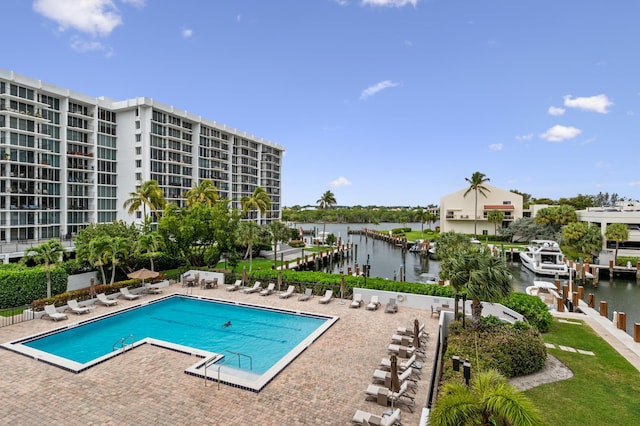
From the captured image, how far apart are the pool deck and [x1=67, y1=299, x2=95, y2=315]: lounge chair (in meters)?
4.21

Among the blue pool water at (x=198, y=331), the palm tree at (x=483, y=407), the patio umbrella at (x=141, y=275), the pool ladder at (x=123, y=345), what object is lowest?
the blue pool water at (x=198, y=331)

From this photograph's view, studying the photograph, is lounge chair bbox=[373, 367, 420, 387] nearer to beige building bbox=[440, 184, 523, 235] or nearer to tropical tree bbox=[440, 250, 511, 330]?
tropical tree bbox=[440, 250, 511, 330]

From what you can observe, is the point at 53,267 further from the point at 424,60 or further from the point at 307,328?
the point at 424,60

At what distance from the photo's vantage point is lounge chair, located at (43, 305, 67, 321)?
19.0 metres

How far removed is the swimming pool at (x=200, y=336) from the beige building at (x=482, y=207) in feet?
211

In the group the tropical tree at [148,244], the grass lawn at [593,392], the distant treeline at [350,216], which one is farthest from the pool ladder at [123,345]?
the distant treeline at [350,216]

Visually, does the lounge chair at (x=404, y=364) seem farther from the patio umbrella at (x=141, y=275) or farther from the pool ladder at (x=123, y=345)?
the patio umbrella at (x=141, y=275)

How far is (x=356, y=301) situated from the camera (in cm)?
2222

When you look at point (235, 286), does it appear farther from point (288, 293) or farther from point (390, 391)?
point (390, 391)

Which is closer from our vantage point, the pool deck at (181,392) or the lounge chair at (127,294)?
the pool deck at (181,392)

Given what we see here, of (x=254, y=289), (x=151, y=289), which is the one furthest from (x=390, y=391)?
(x=151, y=289)

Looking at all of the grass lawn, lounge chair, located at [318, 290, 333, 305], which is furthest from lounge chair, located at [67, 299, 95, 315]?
the grass lawn

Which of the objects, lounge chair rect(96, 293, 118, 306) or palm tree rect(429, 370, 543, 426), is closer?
palm tree rect(429, 370, 543, 426)

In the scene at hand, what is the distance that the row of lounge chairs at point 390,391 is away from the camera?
31.0 feet
